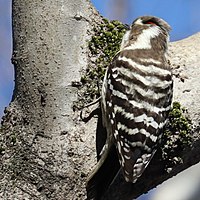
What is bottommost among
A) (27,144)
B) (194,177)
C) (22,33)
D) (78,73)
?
(194,177)

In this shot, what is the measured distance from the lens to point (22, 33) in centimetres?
349

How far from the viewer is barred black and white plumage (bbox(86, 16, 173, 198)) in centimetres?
337

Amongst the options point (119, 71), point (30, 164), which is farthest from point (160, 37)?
point (30, 164)

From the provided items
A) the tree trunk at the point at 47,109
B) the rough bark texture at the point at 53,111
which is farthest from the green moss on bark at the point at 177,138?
the tree trunk at the point at 47,109

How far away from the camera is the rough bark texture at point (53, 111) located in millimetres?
3271

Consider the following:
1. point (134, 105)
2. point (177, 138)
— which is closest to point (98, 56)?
point (134, 105)

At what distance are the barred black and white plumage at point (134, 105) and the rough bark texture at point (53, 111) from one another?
0.08 meters

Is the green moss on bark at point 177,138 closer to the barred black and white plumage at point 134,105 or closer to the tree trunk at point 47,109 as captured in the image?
the barred black and white plumage at point 134,105

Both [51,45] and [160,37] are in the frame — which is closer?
[51,45]

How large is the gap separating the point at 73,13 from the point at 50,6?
104 millimetres

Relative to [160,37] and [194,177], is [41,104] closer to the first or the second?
[160,37]

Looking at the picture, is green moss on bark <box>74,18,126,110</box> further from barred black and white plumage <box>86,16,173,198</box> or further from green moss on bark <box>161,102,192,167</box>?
green moss on bark <box>161,102,192,167</box>

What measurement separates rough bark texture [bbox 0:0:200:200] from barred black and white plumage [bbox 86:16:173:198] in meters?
0.08

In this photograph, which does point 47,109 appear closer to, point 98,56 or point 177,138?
point 98,56
